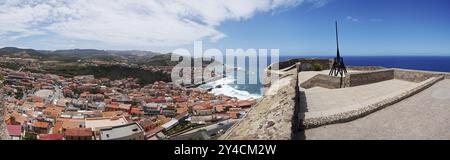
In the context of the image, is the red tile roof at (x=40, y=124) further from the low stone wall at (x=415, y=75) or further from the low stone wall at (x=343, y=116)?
the low stone wall at (x=415, y=75)

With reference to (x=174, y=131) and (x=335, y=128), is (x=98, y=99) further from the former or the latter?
(x=335, y=128)

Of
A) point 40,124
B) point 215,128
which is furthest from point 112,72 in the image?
point 215,128

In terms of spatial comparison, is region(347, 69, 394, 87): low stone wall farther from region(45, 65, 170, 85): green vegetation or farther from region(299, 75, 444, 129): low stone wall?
region(45, 65, 170, 85): green vegetation

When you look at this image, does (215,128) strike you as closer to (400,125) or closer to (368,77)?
(368,77)
